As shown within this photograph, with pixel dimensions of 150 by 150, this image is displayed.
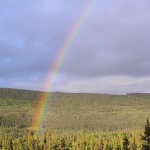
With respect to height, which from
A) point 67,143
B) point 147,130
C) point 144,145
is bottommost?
point 67,143

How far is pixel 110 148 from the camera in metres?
101

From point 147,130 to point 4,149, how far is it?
77.1 metres

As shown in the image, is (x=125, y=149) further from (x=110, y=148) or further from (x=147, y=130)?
(x=110, y=148)

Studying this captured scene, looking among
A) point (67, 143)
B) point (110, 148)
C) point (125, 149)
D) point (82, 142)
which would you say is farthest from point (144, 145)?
point (67, 143)

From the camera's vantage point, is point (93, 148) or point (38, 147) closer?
point (93, 148)

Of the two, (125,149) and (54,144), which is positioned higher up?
(125,149)

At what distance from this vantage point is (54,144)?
339ft

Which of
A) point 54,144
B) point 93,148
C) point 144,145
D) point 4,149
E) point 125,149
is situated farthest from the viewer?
point 54,144

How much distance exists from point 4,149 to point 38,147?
14818mm

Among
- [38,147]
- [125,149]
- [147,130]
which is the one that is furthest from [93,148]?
[147,130]

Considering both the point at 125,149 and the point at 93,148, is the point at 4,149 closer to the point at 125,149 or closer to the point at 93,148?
the point at 93,148

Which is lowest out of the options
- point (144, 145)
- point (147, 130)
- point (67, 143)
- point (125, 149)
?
point (67, 143)

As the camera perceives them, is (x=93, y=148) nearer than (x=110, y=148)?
Yes

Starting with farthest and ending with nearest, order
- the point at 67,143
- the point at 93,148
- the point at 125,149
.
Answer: the point at 67,143 → the point at 93,148 → the point at 125,149
